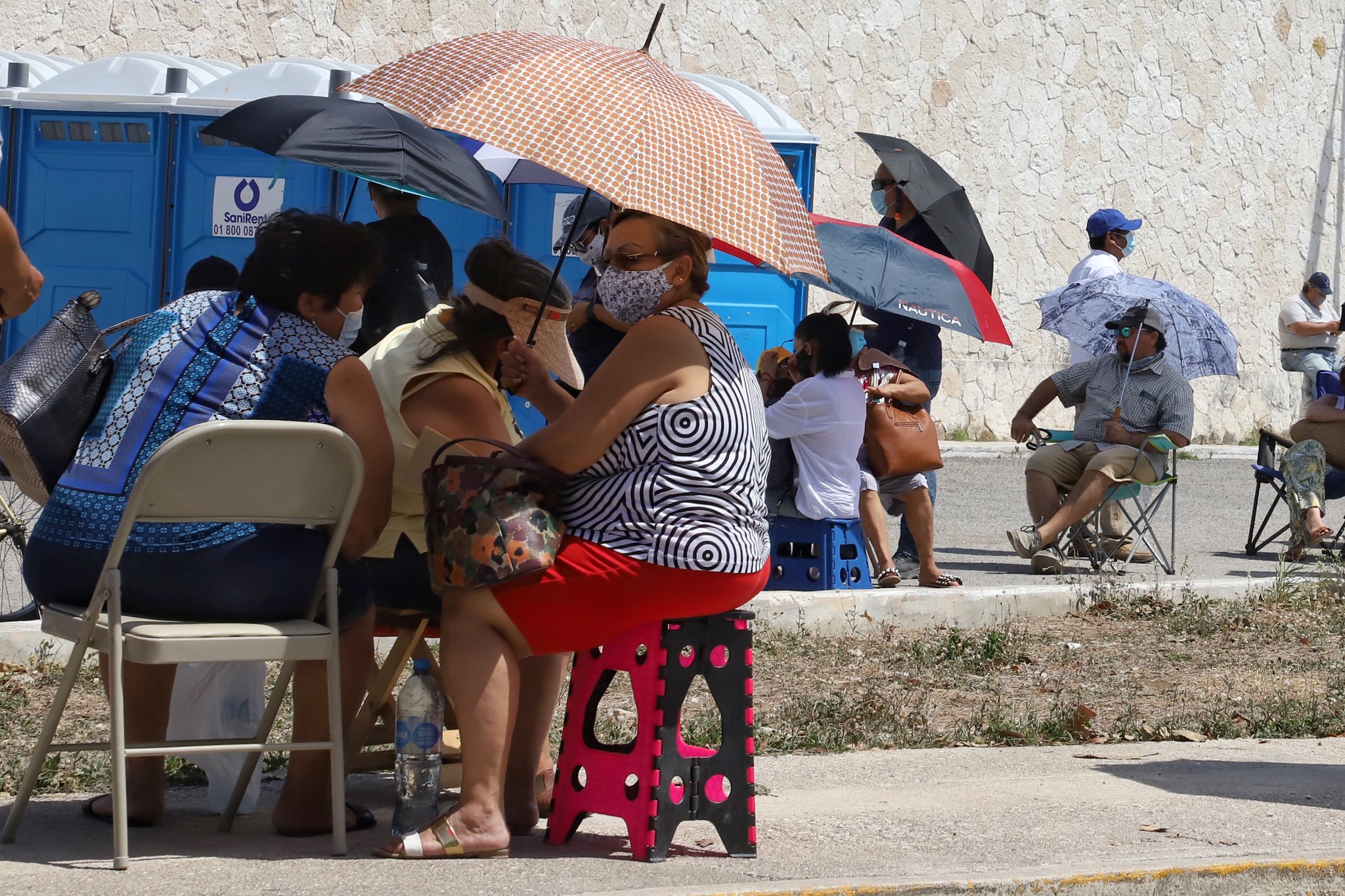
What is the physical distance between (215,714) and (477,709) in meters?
0.89

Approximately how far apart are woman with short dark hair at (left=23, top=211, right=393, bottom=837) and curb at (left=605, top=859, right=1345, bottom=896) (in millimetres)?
1006

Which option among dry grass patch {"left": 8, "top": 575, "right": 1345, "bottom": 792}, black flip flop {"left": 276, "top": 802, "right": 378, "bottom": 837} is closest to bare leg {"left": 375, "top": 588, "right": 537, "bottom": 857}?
black flip flop {"left": 276, "top": 802, "right": 378, "bottom": 837}

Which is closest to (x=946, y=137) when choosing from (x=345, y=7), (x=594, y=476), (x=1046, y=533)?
(x=345, y=7)

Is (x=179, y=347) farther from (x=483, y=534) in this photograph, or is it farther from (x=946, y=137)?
(x=946, y=137)

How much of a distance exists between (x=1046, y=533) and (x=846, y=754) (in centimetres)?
445

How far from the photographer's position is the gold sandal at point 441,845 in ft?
13.4

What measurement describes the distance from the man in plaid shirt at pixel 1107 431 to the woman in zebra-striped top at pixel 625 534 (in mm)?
5903

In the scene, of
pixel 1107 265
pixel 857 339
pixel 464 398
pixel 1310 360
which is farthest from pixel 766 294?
pixel 464 398

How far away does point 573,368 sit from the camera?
5414 mm

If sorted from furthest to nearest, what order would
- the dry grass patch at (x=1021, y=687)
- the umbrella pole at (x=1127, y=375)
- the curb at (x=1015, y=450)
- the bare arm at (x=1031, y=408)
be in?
the curb at (x=1015, y=450) < the bare arm at (x=1031, y=408) < the umbrella pole at (x=1127, y=375) < the dry grass patch at (x=1021, y=687)

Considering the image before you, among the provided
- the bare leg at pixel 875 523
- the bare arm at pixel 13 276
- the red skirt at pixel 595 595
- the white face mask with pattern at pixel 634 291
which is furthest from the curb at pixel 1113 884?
the bare leg at pixel 875 523

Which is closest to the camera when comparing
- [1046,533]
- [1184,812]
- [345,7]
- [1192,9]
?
[1184,812]

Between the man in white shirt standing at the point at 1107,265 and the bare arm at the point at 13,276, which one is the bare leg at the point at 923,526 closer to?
the man in white shirt standing at the point at 1107,265

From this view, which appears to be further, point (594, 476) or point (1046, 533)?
point (1046, 533)
